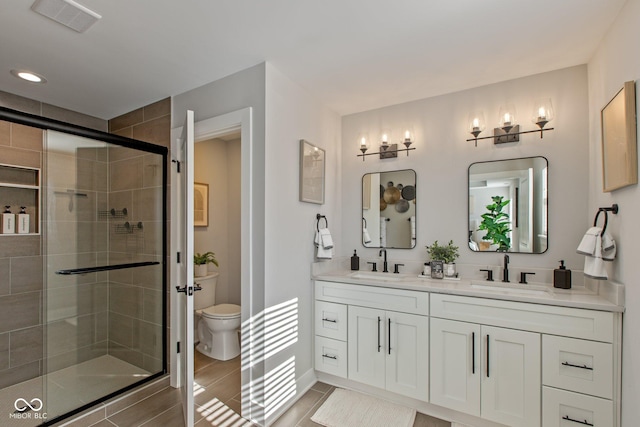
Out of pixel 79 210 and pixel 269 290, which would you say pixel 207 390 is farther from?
pixel 79 210

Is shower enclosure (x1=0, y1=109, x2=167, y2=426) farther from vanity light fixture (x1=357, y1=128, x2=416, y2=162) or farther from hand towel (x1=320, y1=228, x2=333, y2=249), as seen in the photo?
vanity light fixture (x1=357, y1=128, x2=416, y2=162)

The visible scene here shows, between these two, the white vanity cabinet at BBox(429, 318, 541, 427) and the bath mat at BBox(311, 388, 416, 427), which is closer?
the white vanity cabinet at BBox(429, 318, 541, 427)

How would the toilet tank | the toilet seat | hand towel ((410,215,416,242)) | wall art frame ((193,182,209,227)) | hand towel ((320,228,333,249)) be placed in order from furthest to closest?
wall art frame ((193,182,209,227)) → the toilet tank → the toilet seat → hand towel ((410,215,416,242)) → hand towel ((320,228,333,249))

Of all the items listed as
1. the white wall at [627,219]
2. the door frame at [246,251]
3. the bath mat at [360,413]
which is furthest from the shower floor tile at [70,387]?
the white wall at [627,219]

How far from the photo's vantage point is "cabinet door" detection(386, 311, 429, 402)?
208 cm

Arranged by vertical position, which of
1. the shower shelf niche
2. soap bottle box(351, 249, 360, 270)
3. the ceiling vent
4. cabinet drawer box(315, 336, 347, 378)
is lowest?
cabinet drawer box(315, 336, 347, 378)

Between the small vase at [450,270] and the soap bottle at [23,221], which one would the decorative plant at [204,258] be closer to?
the soap bottle at [23,221]

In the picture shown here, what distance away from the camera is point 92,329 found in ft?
8.10

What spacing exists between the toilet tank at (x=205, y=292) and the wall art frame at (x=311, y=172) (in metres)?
1.60

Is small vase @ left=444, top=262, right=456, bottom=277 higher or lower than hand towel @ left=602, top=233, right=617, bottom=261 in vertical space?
lower

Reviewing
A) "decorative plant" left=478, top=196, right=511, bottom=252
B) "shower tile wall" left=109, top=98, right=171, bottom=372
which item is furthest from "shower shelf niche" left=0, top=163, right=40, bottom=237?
"decorative plant" left=478, top=196, right=511, bottom=252

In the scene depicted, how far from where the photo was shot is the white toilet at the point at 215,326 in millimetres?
2908

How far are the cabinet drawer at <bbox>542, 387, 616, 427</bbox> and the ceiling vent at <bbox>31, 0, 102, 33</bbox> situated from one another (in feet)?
10.6

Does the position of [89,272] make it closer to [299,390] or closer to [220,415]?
[220,415]
